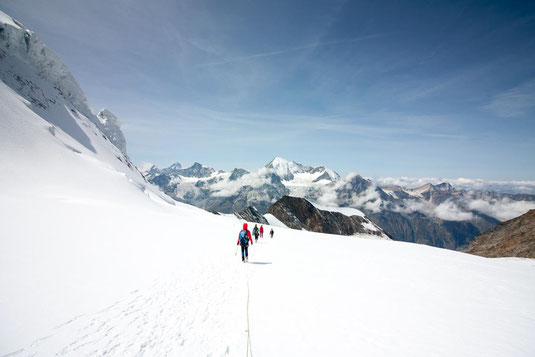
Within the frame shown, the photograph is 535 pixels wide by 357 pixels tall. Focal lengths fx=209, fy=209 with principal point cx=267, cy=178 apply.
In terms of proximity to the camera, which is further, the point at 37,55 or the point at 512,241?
the point at 37,55

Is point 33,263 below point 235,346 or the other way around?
the other way around

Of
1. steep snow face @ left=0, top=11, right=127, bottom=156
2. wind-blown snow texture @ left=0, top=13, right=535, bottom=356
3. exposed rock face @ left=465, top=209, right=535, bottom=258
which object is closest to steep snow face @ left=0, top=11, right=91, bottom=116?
steep snow face @ left=0, top=11, right=127, bottom=156

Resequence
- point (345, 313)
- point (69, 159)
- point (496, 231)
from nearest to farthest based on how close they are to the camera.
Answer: point (345, 313), point (69, 159), point (496, 231)

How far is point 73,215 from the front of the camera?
17.0 metres

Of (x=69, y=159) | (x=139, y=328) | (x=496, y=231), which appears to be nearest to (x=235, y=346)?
(x=139, y=328)

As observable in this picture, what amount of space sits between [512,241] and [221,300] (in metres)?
57.4

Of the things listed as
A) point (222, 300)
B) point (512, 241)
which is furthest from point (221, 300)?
point (512, 241)

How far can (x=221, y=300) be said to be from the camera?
9.32 meters

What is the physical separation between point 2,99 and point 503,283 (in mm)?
83444

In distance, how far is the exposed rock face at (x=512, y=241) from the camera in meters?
34.7

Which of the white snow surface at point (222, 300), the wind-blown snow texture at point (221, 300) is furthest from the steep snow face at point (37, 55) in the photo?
the white snow surface at point (222, 300)

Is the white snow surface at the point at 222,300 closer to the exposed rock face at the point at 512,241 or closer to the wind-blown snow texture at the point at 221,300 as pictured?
the wind-blown snow texture at the point at 221,300

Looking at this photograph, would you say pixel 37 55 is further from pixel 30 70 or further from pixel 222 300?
pixel 222 300

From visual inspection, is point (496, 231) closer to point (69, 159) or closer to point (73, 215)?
point (73, 215)
